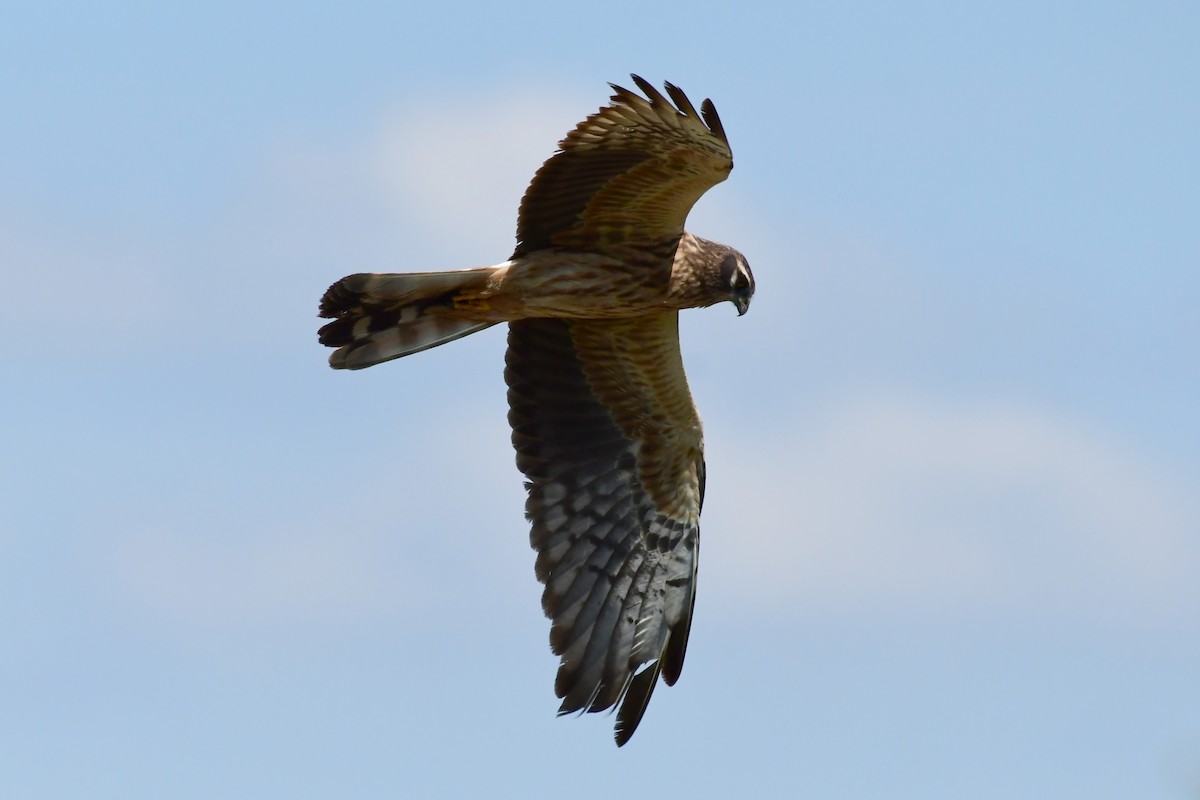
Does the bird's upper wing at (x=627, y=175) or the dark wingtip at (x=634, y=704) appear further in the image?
the dark wingtip at (x=634, y=704)

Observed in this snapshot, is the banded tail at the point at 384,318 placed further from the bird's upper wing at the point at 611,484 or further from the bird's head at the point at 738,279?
the bird's head at the point at 738,279

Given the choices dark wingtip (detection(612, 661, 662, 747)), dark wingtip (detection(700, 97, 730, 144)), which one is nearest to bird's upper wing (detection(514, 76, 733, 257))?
dark wingtip (detection(700, 97, 730, 144))

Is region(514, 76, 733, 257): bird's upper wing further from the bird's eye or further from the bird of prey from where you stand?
the bird's eye

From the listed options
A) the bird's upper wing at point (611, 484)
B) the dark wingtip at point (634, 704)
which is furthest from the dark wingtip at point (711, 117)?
the dark wingtip at point (634, 704)

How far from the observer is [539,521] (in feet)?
34.9

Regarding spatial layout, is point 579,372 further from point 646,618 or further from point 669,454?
point 646,618

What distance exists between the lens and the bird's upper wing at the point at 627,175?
29.3 feet

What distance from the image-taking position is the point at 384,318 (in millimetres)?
10055

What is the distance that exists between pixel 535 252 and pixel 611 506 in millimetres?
1756

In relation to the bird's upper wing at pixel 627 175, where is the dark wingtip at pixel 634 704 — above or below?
below

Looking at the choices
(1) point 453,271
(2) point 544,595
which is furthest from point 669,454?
(1) point 453,271

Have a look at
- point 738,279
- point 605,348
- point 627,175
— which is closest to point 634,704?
point 605,348

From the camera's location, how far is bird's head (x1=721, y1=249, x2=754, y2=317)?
9.93 metres

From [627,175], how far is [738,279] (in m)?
0.98
